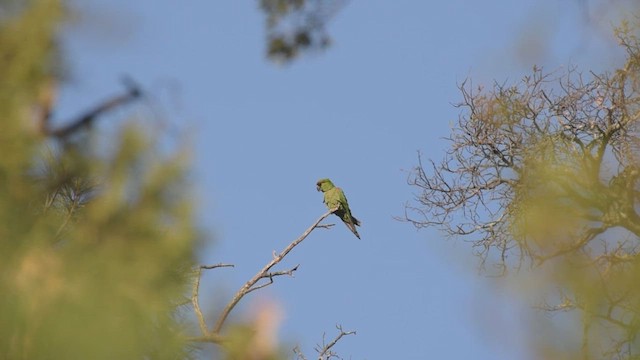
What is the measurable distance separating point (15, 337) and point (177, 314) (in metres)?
1.11

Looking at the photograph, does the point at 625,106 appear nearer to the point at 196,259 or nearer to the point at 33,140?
the point at 196,259

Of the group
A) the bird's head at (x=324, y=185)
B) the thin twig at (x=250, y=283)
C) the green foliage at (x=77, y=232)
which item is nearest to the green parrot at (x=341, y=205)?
the bird's head at (x=324, y=185)

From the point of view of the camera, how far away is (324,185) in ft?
41.0

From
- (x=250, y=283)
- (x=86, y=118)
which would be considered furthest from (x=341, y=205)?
(x=86, y=118)

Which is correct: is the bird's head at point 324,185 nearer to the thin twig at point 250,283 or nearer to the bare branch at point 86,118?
the thin twig at point 250,283

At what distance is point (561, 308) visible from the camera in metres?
5.14

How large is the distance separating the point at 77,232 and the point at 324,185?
9473 mm

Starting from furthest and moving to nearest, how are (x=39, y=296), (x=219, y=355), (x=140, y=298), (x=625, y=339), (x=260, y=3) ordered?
(x=260, y=3)
(x=625, y=339)
(x=219, y=355)
(x=140, y=298)
(x=39, y=296)

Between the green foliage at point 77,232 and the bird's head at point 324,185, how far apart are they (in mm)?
8756

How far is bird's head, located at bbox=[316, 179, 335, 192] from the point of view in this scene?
1241 cm

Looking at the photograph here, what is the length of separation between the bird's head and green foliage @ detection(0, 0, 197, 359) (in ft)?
28.7

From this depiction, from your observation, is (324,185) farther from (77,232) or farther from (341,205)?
(77,232)

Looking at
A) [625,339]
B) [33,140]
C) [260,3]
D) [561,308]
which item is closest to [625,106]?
[260,3]

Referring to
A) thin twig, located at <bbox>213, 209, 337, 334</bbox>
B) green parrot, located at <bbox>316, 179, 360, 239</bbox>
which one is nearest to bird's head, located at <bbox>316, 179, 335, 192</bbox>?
green parrot, located at <bbox>316, 179, 360, 239</bbox>
